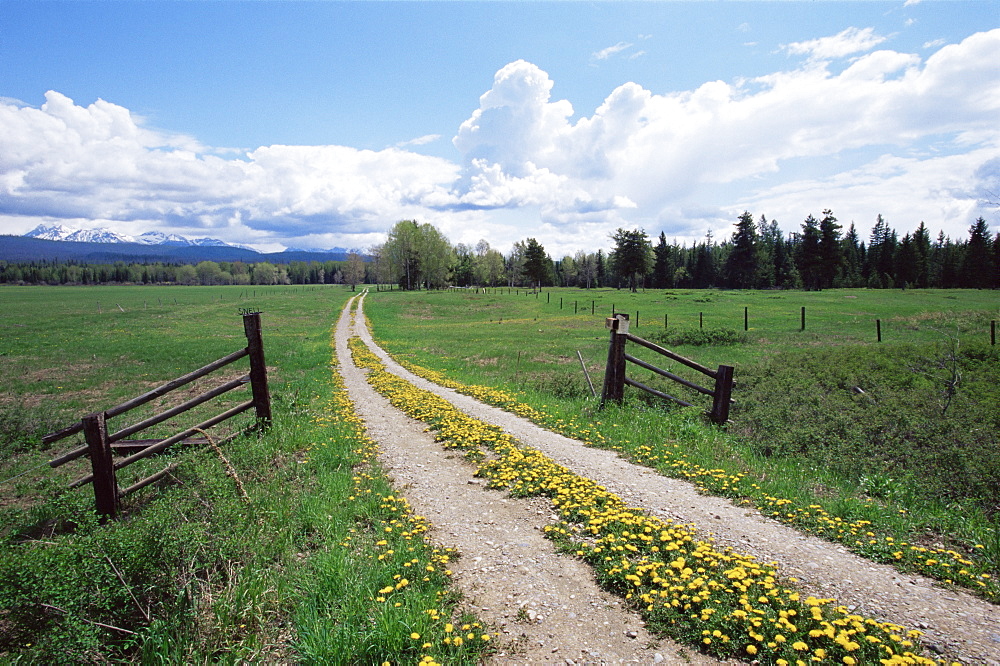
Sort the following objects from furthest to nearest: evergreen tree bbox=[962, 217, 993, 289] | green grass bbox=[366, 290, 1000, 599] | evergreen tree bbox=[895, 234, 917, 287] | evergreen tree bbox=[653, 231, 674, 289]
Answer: evergreen tree bbox=[653, 231, 674, 289], evergreen tree bbox=[895, 234, 917, 287], evergreen tree bbox=[962, 217, 993, 289], green grass bbox=[366, 290, 1000, 599]

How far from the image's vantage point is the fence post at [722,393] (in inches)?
454

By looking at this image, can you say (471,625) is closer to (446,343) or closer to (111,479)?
(111,479)

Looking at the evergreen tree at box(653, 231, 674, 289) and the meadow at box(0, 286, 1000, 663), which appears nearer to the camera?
the meadow at box(0, 286, 1000, 663)

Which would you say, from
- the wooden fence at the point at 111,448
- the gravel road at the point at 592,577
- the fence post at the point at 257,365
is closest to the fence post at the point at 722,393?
the gravel road at the point at 592,577

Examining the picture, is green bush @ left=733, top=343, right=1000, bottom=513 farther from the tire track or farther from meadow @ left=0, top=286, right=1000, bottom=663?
the tire track

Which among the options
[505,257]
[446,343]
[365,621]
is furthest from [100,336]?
[505,257]

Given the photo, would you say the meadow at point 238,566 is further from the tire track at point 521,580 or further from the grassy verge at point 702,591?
the grassy verge at point 702,591

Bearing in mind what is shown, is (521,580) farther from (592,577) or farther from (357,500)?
(357,500)

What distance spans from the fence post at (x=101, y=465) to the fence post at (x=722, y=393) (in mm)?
12468

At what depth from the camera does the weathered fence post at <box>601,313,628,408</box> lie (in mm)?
13359

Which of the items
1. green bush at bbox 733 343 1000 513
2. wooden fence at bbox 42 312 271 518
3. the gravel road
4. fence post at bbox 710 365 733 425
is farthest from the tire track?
fence post at bbox 710 365 733 425

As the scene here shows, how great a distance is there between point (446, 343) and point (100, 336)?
24.2 meters

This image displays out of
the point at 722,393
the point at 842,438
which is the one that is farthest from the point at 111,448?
the point at 842,438

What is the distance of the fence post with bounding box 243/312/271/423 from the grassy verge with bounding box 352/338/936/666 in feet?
20.7
